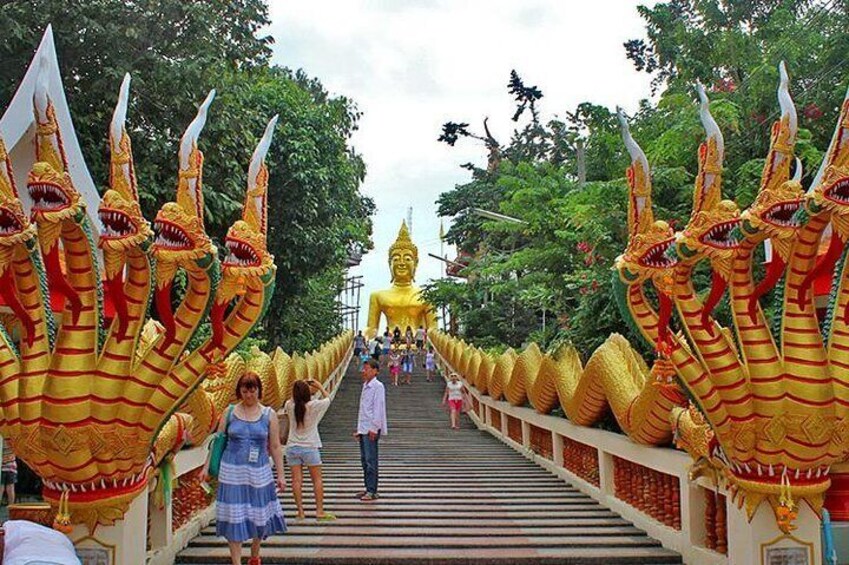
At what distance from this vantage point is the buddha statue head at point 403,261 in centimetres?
3244

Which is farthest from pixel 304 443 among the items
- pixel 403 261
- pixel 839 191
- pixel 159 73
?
pixel 403 261

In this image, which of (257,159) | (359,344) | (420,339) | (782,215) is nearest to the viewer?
(782,215)

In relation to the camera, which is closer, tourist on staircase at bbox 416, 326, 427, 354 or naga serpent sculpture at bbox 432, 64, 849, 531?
naga serpent sculpture at bbox 432, 64, 849, 531

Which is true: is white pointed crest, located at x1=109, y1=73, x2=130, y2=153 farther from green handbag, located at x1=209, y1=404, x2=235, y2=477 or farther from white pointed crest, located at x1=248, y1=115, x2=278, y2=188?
green handbag, located at x1=209, y1=404, x2=235, y2=477

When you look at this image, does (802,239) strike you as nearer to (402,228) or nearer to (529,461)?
(529,461)

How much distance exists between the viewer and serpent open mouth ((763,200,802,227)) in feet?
15.5

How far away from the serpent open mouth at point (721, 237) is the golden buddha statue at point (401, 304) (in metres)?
25.8

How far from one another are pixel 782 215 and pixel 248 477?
342 centimetres

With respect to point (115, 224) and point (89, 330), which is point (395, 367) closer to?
point (89, 330)

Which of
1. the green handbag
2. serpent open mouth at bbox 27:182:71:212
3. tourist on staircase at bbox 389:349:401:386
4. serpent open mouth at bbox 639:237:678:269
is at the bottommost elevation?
the green handbag

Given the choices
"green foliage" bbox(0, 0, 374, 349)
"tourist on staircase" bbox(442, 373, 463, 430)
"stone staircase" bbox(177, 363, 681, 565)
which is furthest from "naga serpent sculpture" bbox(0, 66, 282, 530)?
"tourist on staircase" bbox(442, 373, 463, 430)

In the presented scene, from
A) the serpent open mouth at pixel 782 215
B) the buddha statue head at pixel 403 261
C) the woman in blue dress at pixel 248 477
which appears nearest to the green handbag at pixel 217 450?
the woman in blue dress at pixel 248 477

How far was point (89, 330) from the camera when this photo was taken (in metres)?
4.88

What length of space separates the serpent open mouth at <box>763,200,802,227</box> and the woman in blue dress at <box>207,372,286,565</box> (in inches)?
124
